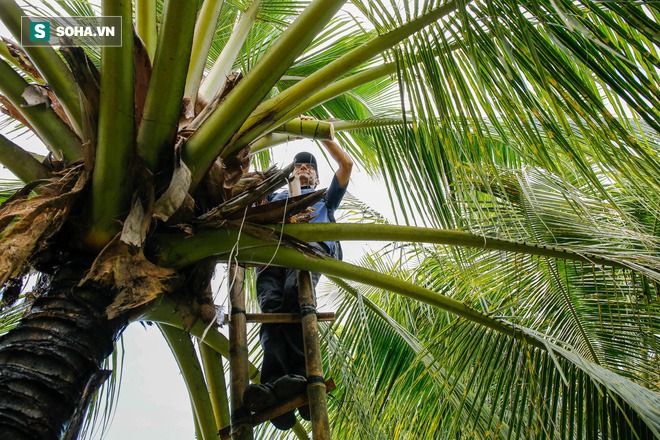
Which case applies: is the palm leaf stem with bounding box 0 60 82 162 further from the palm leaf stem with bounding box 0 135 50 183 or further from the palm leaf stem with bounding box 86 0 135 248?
the palm leaf stem with bounding box 86 0 135 248

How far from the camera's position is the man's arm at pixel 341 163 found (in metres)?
3.09

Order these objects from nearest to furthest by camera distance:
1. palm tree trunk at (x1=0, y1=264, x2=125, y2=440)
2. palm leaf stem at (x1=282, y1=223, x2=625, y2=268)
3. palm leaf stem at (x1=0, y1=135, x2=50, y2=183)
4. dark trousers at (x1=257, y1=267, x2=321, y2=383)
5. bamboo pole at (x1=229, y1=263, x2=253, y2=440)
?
palm tree trunk at (x1=0, y1=264, x2=125, y2=440)
palm leaf stem at (x1=0, y1=135, x2=50, y2=183)
palm leaf stem at (x1=282, y1=223, x2=625, y2=268)
bamboo pole at (x1=229, y1=263, x2=253, y2=440)
dark trousers at (x1=257, y1=267, x2=321, y2=383)

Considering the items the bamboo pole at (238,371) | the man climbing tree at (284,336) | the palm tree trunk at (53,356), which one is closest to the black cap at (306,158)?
the man climbing tree at (284,336)

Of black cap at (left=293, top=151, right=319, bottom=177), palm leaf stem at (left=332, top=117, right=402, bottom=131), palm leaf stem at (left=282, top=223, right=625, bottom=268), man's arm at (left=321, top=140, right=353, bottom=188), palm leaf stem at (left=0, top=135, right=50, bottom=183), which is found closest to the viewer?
palm leaf stem at (left=0, top=135, right=50, bottom=183)

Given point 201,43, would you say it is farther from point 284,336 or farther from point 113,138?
point 284,336

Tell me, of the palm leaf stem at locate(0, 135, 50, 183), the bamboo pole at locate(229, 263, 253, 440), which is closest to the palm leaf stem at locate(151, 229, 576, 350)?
the bamboo pole at locate(229, 263, 253, 440)

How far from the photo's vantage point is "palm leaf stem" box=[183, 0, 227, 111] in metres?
2.44

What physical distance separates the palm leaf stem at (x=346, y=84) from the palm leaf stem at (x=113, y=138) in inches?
30.1

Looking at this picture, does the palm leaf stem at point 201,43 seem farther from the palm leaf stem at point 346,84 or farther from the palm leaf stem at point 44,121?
the palm leaf stem at point 44,121

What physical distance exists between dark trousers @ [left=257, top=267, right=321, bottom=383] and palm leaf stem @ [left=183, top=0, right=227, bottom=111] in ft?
2.94

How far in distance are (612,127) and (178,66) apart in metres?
1.31

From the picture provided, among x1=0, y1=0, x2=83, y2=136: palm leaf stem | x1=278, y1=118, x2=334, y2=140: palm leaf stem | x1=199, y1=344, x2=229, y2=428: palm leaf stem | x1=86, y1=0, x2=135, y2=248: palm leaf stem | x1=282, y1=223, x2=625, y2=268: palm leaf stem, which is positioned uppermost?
x1=278, y1=118, x2=334, y2=140: palm leaf stem

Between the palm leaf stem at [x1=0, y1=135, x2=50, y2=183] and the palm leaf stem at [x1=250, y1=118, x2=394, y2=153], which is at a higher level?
the palm leaf stem at [x1=250, y1=118, x2=394, y2=153]

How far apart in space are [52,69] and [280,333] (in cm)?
147
